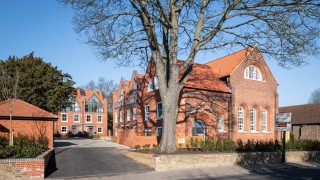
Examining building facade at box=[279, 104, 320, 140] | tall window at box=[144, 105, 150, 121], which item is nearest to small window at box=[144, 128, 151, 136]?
tall window at box=[144, 105, 150, 121]

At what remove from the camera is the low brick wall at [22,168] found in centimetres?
1352

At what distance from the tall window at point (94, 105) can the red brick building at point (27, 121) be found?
4709 cm

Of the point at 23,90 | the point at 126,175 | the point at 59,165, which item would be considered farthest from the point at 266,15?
the point at 23,90

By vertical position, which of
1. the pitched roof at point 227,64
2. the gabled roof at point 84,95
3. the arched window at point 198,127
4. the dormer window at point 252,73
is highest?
the pitched roof at point 227,64

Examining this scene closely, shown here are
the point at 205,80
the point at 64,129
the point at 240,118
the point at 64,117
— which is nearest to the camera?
the point at 205,80

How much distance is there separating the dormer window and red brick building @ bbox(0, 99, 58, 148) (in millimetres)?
21120

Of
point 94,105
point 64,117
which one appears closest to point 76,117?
point 64,117

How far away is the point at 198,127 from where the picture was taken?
3059 cm

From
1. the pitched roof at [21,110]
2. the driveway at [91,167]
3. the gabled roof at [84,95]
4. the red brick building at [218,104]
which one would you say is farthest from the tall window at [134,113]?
the gabled roof at [84,95]

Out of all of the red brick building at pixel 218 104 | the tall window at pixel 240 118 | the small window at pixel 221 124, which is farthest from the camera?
the tall window at pixel 240 118

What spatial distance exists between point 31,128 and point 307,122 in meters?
38.0

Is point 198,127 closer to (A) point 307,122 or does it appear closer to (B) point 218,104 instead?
(B) point 218,104

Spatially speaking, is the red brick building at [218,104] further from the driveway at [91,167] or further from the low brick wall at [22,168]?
the low brick wall at [22,168]

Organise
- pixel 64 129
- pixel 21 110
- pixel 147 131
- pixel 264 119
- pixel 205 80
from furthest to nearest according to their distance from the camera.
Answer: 1. pixel 64 129
2. pixel 264 119
3. pixel 147 131
4. pixel 205 80
5. pixel 21 110
